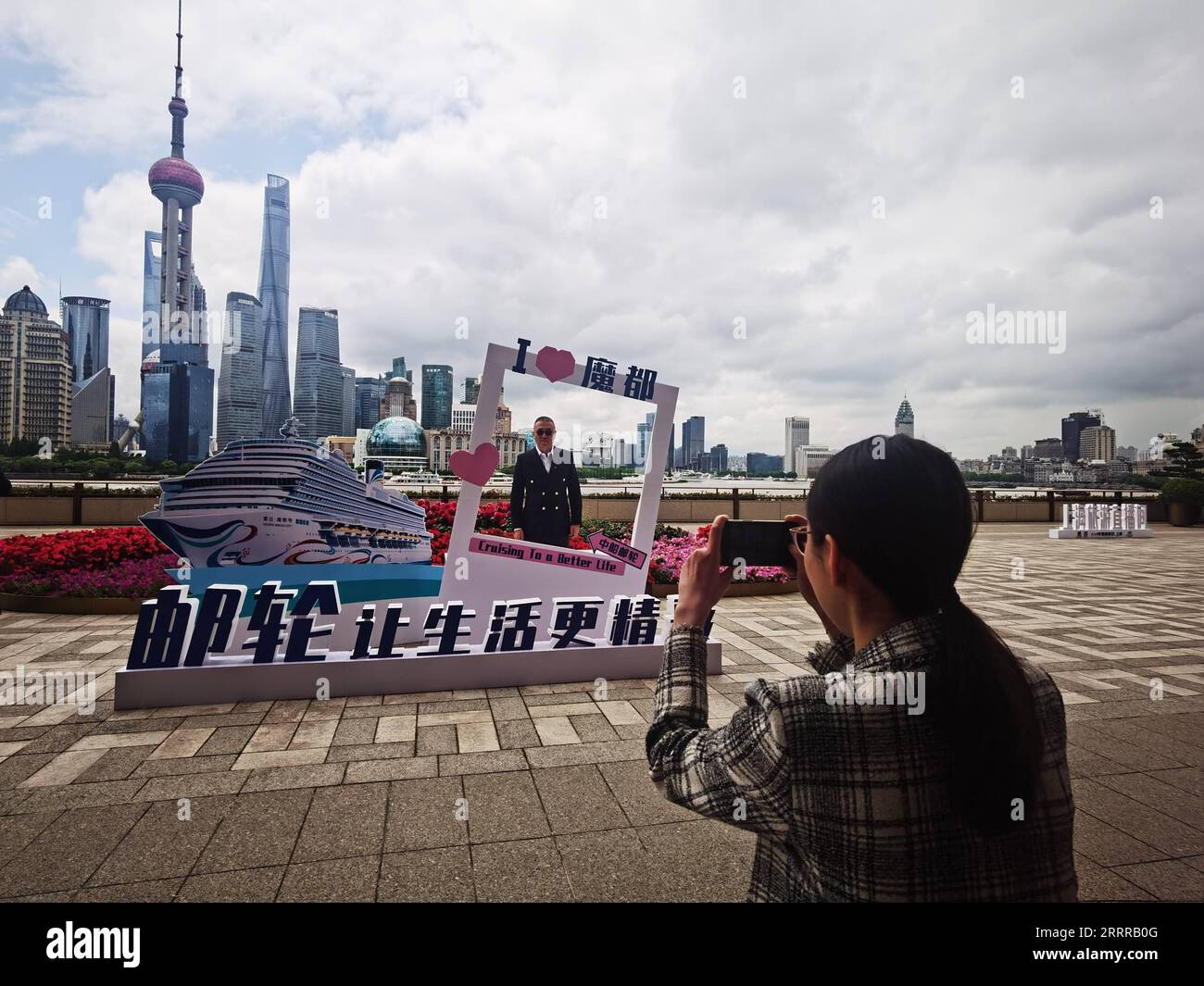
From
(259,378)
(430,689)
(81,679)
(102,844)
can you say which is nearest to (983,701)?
(102,844)

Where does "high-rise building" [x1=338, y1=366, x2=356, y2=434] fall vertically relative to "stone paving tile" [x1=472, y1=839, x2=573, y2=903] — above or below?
above

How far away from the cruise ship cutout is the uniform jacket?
1.29m

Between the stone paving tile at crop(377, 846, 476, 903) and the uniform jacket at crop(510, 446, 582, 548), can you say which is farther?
the uniform jacket at crop(510, 446, 582, 548)

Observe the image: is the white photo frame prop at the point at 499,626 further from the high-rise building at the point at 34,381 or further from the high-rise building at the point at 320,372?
the high-rise building at the point at 34,381

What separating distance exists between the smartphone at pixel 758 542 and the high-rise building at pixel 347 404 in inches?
3096

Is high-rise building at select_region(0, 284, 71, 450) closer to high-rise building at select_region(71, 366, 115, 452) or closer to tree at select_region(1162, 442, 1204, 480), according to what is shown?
high-rise building at select_region(71, 366, 115, 452)

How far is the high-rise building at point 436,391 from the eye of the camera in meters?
59.6

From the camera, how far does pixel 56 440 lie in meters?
82.8

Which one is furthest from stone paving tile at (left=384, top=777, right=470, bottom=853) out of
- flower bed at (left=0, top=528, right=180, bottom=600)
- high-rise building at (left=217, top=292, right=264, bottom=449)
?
high-rise building at (left=217, top=292, right=264, bottom=449)

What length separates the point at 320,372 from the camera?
74.2 metres

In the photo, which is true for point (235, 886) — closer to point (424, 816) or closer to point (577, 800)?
point (424, 816)

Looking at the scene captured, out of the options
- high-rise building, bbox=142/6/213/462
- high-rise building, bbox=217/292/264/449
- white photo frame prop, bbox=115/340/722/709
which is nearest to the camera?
white photo frame prop, bbox=115/340/722/709

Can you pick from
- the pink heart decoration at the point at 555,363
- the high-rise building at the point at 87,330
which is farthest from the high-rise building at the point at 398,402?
the pink heart decoration at the point at 555,363

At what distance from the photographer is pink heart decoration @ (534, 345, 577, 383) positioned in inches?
231
